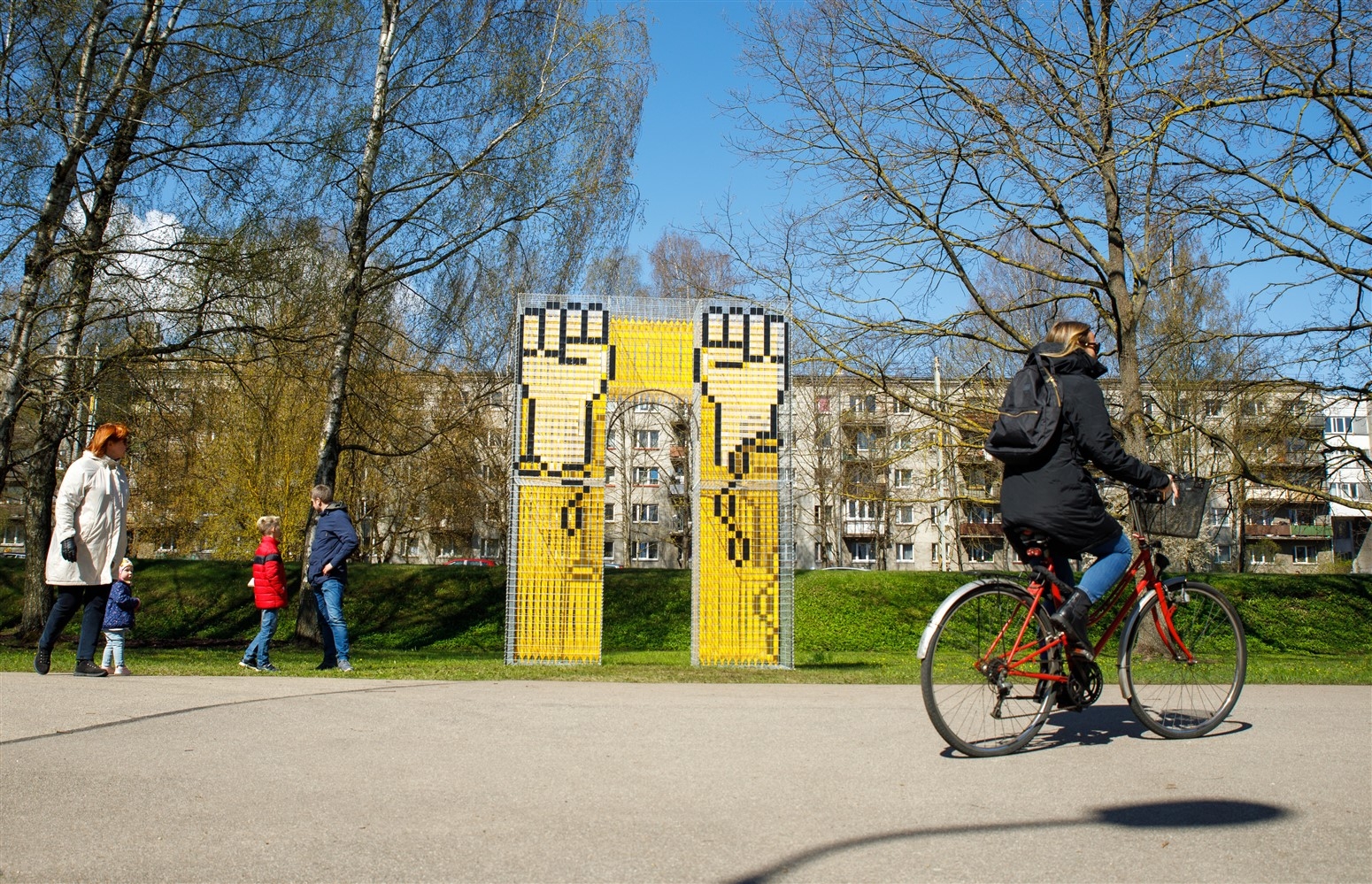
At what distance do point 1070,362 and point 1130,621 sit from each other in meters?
1.37

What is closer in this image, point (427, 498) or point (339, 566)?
point (339, 566)

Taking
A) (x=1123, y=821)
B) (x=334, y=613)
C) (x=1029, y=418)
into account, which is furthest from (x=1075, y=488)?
(x=334, y=613)

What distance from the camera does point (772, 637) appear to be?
11719mm

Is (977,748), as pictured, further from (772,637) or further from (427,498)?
(427,498)

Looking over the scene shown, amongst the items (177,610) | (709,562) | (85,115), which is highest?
(85,115)

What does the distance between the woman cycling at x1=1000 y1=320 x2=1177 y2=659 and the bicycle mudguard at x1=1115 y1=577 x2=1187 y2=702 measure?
0.26 meters

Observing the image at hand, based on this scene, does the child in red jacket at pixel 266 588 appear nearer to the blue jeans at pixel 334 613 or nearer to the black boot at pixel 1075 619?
the blue jeans at pixel 334 613

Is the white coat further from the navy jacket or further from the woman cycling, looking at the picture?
the woman cycling

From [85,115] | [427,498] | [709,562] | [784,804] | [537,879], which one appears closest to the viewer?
[537,879]

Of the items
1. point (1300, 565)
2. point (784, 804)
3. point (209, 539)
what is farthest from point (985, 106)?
point (1300, 565)

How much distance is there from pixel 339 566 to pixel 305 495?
24.0 m

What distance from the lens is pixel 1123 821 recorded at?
3742mm

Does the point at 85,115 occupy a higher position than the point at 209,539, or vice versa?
the point at 85,115

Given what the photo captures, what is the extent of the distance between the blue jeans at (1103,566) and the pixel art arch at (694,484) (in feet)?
20.9
